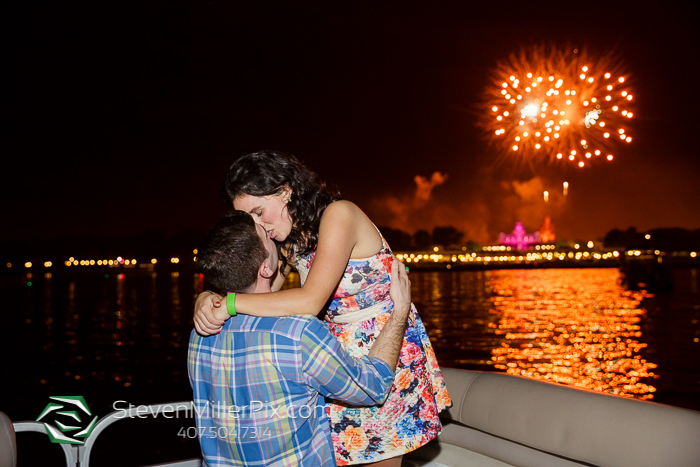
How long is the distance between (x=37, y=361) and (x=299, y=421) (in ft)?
97.7

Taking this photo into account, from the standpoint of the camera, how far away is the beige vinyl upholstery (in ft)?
8.82

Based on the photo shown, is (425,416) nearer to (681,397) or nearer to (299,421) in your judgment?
(299,421)

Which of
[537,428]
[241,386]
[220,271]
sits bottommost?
[537,428]

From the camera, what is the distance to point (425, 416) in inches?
111

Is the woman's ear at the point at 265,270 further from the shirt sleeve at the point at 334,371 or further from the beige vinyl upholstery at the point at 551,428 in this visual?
the beige vinyl upholstery at the point at 551,428

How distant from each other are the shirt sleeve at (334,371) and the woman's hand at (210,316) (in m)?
0.36

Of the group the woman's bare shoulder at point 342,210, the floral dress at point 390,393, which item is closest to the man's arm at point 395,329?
the floral dress at point 390,393

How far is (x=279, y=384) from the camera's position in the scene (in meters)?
2.30

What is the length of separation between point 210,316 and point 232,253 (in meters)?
0.26

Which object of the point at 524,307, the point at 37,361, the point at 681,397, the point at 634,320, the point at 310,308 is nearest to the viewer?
the point at 310,308

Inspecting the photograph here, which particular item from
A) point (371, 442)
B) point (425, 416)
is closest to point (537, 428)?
point (425, 416)

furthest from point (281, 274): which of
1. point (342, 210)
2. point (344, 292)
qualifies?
point (342, 210)

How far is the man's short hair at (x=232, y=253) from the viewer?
2.38m

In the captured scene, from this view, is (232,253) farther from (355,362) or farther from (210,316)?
(355,362)
